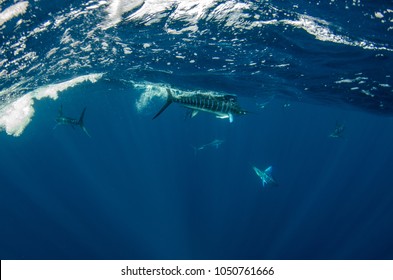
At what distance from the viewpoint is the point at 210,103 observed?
4910mm

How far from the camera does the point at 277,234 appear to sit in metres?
22.8

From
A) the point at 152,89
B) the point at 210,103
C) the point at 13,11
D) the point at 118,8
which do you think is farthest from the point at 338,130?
the point at 152,89

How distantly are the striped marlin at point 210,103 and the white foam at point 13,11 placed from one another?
18.2 feet

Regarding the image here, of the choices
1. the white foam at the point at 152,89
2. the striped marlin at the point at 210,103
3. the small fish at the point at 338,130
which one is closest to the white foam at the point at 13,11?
the striped marlin at the point at 210,103

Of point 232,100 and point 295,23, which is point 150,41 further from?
point 232,100

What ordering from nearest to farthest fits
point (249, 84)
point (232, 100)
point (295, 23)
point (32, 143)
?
point (232, 100) < point (295, 23) < point (249, 84) < point (32, 143)

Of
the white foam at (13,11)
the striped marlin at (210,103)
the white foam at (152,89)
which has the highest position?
the white foam at (13,11)

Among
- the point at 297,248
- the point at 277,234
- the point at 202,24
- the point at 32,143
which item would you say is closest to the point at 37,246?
the point at 277,234

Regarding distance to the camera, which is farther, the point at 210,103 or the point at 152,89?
the point at 152,89

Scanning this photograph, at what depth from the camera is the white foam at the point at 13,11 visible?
24.3 ft

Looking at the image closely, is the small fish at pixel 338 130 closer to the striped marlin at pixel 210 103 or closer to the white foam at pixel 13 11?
the striped marlin at pixel 210 103

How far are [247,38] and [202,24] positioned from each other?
76.8 inches

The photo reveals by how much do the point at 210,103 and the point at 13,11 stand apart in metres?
6.57

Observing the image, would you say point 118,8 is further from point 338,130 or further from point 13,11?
point 338,130
